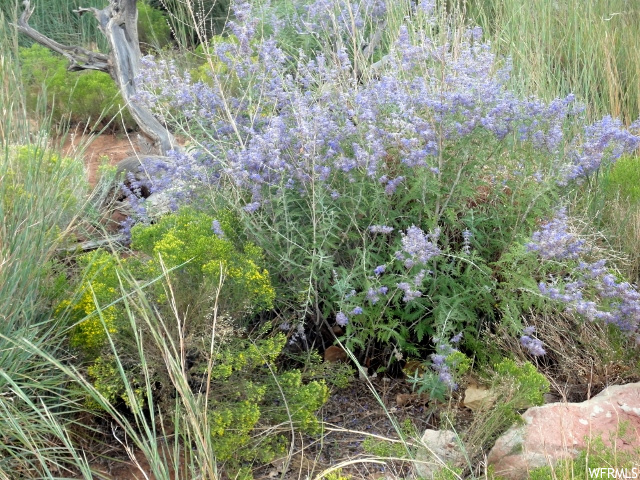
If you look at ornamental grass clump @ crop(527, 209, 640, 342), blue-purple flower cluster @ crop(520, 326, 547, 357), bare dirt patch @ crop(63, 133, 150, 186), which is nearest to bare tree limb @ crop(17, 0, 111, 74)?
bare dirt patch @ crop(63, 133, 150, 186)

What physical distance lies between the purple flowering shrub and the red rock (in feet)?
1.57

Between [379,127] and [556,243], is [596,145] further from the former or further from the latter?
[379,127]

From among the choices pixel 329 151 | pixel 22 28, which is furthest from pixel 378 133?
pixel 22 28

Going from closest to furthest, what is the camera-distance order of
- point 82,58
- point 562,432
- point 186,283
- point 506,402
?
1. point 562,432
2. point 506,402
3. point 186,283
4. point 82,58

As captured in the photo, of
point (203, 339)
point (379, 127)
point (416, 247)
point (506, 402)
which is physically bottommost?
point (506, 402)

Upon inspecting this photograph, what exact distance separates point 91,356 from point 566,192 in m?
2.30

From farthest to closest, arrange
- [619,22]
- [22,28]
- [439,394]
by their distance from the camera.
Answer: [619,22] < [22,28] < [439,394]

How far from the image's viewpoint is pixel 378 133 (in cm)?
316

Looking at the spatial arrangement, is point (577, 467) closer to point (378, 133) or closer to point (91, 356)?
point (378, 133)

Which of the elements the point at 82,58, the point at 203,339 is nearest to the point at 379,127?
the point at 203,339

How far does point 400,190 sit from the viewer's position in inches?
129

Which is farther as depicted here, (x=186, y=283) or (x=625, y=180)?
(x=625, y=180)

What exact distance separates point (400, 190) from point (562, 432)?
1.32m

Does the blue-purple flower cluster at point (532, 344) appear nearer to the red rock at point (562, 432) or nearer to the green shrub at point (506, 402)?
the green shrub at point (506, 402)
